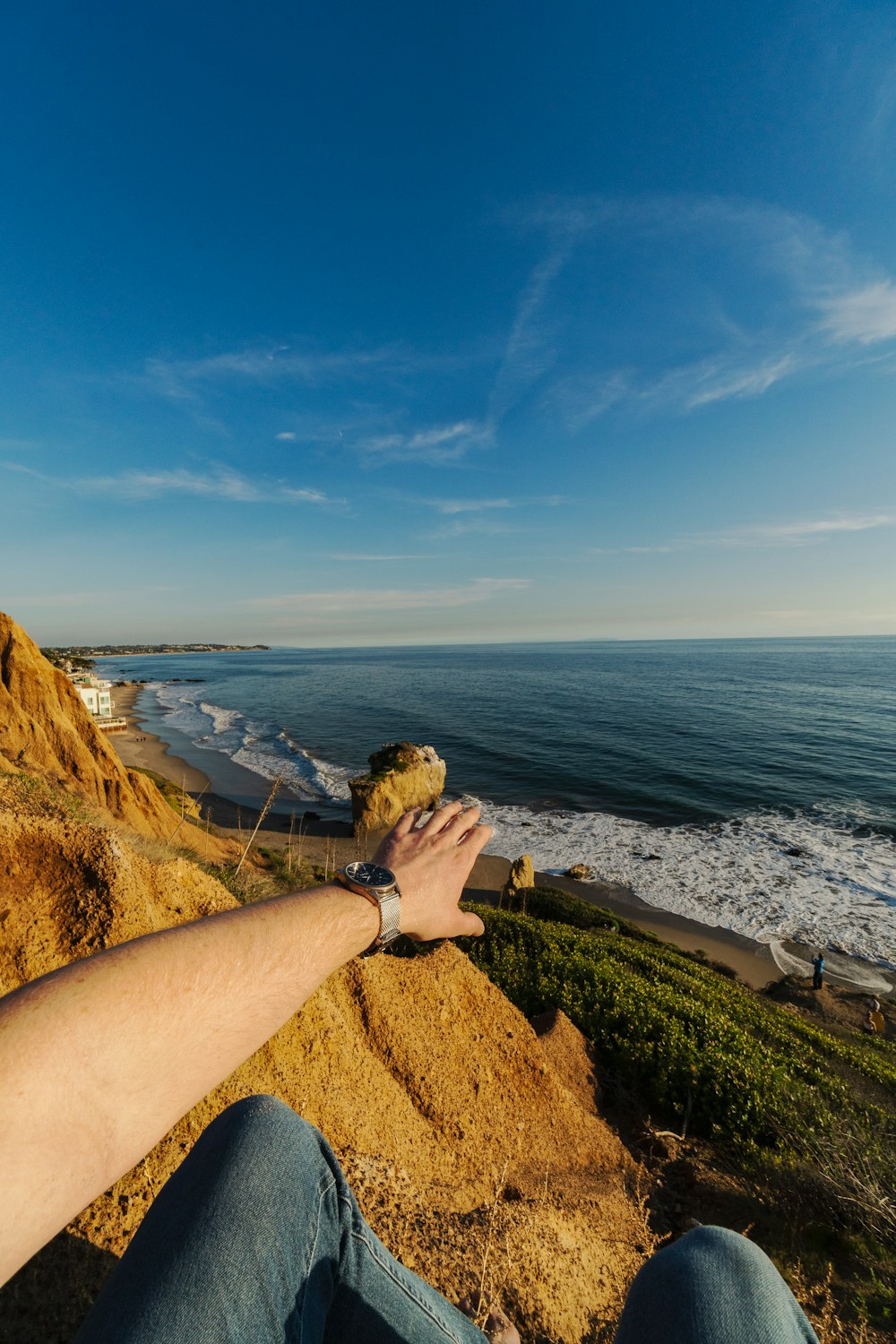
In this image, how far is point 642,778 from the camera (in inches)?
1180

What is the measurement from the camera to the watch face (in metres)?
1.91

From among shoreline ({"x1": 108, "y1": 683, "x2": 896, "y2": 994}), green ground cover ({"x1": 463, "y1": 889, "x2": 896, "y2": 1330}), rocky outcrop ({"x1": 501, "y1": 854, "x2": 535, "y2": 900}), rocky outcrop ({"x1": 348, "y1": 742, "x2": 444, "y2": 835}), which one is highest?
green ground cover ({"x1": 463, "y1": 889, "x2": 896, "y2": 1330})

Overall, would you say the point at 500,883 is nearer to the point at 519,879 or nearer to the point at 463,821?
the point at 519,879

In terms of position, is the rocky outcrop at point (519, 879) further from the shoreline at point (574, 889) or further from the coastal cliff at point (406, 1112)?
the coastal cliff at point (406, 1112)

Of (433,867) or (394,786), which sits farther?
(394,786)

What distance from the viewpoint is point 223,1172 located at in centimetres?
136

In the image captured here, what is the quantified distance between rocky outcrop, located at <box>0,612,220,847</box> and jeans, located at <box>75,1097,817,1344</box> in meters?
13.1

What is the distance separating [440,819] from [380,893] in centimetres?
59

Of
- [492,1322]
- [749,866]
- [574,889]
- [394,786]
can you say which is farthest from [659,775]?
[492,1322]

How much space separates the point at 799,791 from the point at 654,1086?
93.2ft

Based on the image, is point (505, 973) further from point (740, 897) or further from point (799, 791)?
point (799, 791)

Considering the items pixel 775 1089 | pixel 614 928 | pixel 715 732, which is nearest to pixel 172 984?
pixel 775 1089

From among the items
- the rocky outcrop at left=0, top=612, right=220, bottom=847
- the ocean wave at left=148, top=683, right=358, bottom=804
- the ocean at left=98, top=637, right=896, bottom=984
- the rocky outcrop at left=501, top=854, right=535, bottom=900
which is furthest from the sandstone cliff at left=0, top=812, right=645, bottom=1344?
the ocean wave at left=148, top=683, right=358, bottom=804

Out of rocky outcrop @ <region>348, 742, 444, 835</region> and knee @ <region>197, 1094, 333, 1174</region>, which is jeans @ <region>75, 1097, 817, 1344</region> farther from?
rocky outcrop @ <region>348, 742, 444, 835</region>
